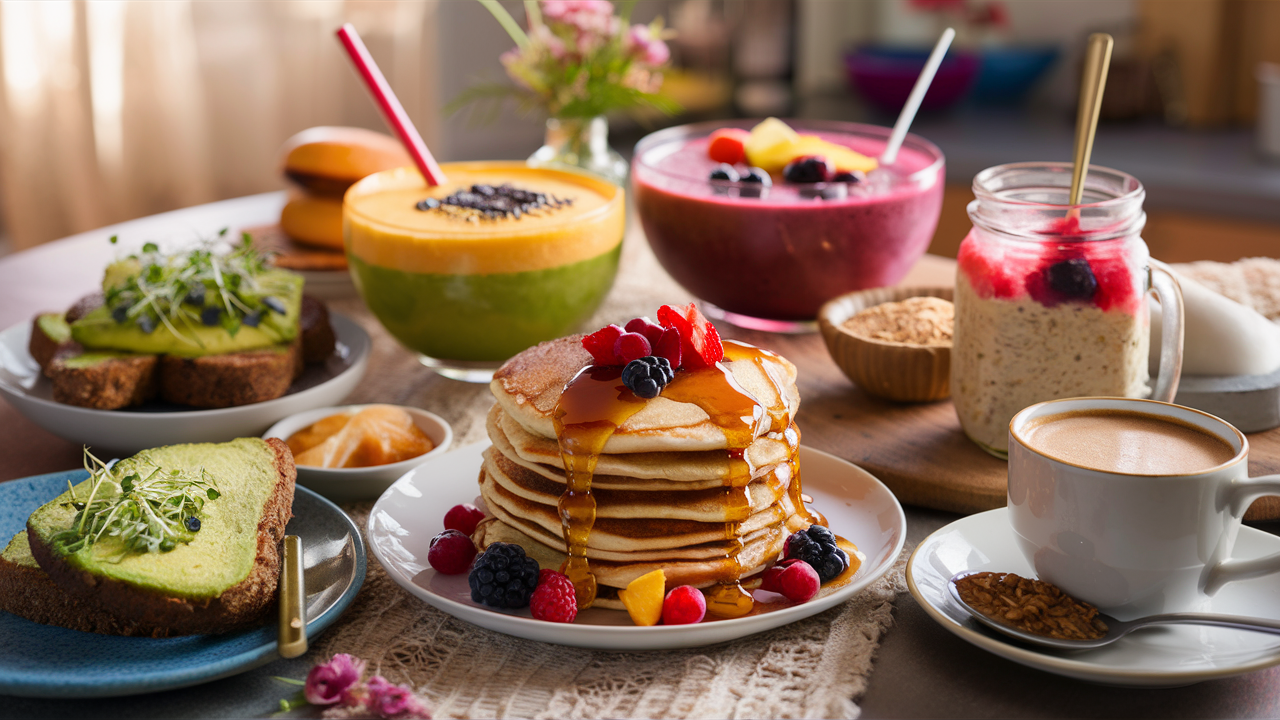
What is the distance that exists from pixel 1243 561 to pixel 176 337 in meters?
1.49

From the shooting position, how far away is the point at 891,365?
65.6 inches

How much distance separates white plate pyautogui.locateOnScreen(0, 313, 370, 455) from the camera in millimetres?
1554

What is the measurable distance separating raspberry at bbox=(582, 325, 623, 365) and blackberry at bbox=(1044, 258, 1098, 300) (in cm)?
61

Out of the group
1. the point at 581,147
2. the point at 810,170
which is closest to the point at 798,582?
the point at 810,170

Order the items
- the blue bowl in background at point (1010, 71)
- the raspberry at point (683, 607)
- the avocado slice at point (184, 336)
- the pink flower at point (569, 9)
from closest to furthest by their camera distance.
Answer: the raspberry at point (683, 607), the avocado slice at point (184, 336), the pink flower at point (569, 9), the blue bowl in background at point (1010, 71)

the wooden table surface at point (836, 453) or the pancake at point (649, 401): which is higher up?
the pancake at point (649, 401)

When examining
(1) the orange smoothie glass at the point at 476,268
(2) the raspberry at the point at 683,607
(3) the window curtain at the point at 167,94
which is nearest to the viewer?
(2) the raspberry at the point at 683,607

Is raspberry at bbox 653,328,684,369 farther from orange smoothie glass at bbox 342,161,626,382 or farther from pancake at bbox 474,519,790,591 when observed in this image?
orange smoothie glass at bbox 342,161,626,382

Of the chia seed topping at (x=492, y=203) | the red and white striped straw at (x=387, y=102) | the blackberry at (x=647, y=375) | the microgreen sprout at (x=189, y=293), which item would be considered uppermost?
the red and white striped straw at (x=387, y=102)

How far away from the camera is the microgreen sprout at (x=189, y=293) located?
1.68 m

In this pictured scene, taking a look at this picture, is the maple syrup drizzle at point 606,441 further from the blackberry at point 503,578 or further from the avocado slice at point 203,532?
the avocado slice at point 203,532

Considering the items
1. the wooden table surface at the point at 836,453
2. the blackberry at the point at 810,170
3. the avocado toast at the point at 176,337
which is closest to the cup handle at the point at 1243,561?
the wooden table surface at the point at 836,453

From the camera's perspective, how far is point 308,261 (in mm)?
2283

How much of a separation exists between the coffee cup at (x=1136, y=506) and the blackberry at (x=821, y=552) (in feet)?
0.64
